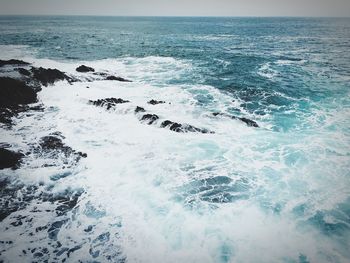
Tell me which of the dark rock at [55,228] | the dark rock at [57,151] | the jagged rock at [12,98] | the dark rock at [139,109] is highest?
the jagged rock at [12,98]

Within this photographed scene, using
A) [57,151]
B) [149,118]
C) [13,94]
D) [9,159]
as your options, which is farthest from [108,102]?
[9,159]

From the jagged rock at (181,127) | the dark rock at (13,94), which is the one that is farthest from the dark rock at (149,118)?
the dark rock at (13,94)

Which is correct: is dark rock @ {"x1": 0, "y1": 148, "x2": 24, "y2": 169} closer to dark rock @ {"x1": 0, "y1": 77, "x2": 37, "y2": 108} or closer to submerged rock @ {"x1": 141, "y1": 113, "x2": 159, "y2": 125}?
dark rock @ {"x1": 0, "y1": 77, "x2": 37, "y2": 108}

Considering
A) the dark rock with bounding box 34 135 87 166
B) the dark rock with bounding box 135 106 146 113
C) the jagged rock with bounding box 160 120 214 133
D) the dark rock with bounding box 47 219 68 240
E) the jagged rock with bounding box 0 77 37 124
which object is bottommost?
the dark rock with bounding box 47 219 68 240

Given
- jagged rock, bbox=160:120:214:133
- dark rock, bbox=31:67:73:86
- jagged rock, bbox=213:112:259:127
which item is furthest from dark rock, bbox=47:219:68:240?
dark rock, bbox=31:67:73:86

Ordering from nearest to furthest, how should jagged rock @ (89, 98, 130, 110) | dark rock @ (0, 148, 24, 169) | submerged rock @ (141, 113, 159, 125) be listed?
dark rock @ (0, 148, 24, 169) < submerged rock @ (141, 113, 159, 125) < jagged rock @ (89, 98, 130, 110)

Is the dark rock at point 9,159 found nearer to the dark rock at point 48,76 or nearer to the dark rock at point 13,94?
the dark rock at point 13,94

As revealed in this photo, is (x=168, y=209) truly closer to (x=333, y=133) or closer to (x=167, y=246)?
(x=167, y=246)

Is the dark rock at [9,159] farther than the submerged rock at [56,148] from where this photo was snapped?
No

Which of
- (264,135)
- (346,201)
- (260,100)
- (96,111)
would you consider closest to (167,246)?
(346,201)
